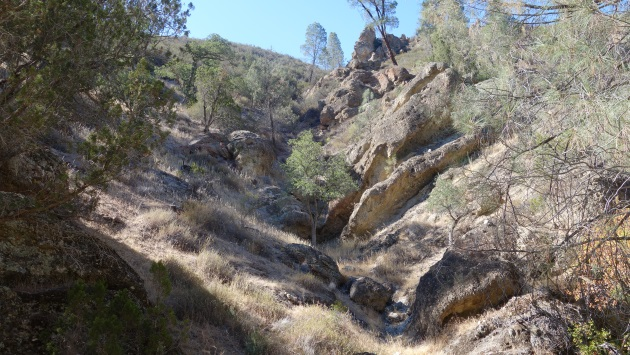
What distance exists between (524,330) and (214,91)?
2082 cm

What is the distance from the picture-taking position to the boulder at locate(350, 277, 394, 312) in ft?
30.6

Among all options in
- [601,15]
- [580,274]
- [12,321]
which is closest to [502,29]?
[601,15]

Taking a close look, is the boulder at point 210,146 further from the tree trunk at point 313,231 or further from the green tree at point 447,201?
the green tree at point 447,201

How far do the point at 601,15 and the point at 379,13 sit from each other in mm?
30248

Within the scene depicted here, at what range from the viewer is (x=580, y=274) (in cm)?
401

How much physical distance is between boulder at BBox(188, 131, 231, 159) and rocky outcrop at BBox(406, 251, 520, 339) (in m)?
15.0

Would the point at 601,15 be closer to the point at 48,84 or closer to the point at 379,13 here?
the point at 48,84

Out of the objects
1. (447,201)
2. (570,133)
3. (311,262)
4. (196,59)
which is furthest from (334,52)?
(570,133)

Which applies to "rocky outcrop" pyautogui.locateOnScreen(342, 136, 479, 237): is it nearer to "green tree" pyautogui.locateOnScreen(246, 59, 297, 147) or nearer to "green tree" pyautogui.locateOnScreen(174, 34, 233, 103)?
"green tree" pyautogui.locateOnScreen(174, 34, 233, 103)

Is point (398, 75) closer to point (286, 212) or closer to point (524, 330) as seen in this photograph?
point (286, 212)

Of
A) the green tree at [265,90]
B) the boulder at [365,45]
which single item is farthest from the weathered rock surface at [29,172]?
the boulder at [365,45]

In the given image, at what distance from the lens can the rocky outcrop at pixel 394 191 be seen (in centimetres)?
1580

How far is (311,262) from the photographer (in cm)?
1016

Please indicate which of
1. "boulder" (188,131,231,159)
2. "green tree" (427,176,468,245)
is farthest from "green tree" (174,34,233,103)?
"green tree" (427,176,468,245)
